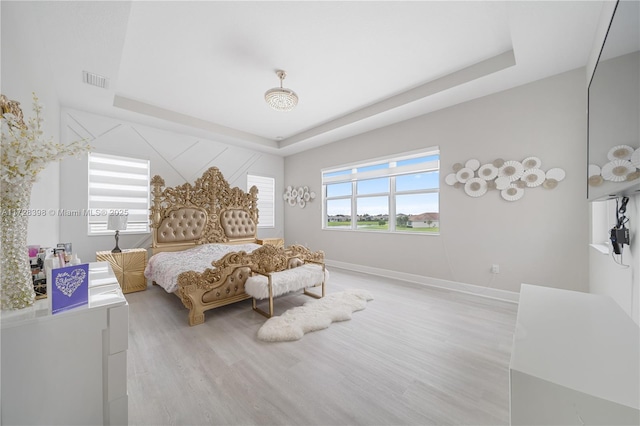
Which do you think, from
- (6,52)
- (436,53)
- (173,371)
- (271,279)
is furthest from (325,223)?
(6,52)

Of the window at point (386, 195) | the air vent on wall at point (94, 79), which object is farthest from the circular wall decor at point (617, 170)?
the air vent on wall at point (94, 79)

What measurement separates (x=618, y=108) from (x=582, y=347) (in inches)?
42.7

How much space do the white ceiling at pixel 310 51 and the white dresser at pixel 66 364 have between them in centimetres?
231

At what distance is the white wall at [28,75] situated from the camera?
157cm

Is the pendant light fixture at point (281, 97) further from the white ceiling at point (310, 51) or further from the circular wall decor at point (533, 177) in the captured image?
the circular wall decor at point (533, 177)

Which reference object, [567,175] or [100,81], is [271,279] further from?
[567,175]

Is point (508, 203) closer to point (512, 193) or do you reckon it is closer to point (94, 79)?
point (512, 193)

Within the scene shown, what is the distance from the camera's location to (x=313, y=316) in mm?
2605

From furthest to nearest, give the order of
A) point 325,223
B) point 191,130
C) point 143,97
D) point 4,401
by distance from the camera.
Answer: point 325,223 → point 191,130 → point 143,97 → point 4,401

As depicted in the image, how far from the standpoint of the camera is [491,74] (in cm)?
285

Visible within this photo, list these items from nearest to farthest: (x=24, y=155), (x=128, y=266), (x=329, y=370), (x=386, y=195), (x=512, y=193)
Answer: (x=24, y=155) < (x=329, y=370) < (x=512, y=193) < (x=128, y=266) < (x=386, y=195)

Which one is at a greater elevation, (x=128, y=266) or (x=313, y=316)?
(x=128, y=266)

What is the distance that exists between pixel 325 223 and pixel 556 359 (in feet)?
16.3

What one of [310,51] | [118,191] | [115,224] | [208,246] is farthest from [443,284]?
[118,191]
